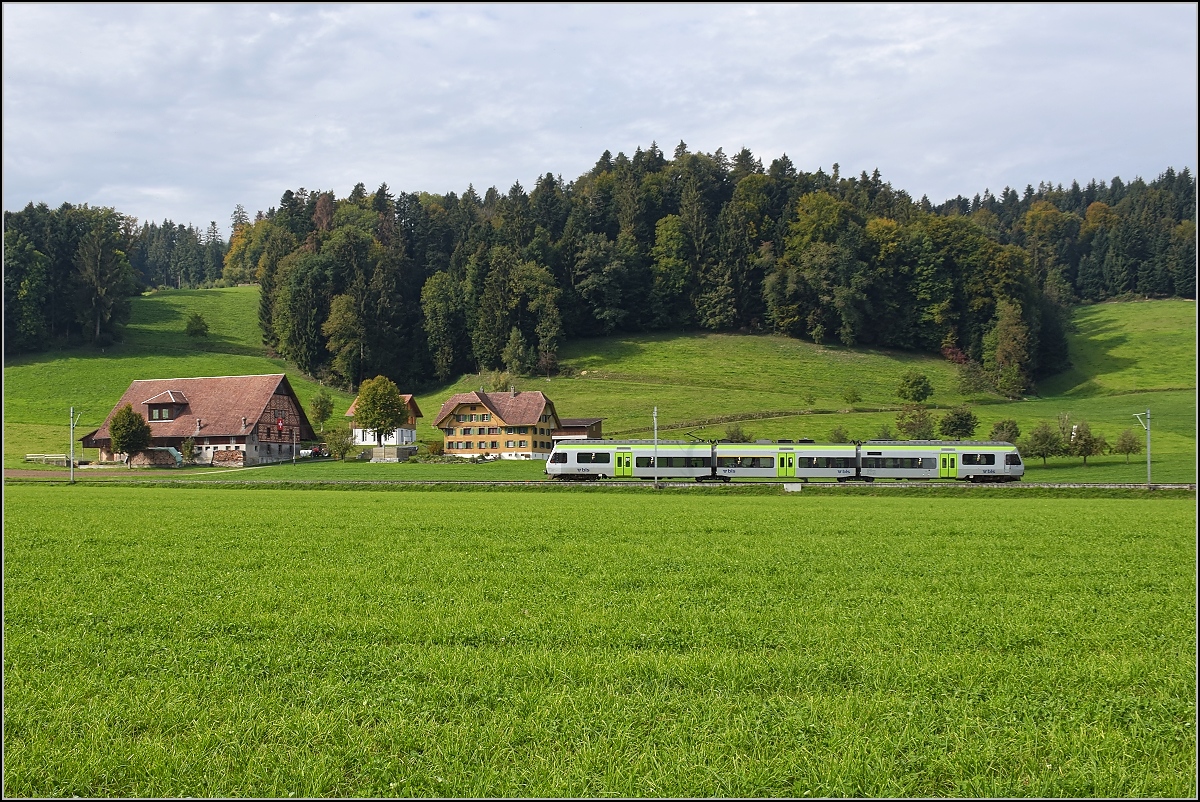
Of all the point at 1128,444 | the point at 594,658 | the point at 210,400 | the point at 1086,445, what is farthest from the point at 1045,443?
the point at 210,400

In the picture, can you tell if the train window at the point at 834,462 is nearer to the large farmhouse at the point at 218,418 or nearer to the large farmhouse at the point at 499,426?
the large farmhouse at the point at 499,426

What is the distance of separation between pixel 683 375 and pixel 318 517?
93883 millimetres

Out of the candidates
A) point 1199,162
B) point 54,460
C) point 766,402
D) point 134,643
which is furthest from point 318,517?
point 766,402

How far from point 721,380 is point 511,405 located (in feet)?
105

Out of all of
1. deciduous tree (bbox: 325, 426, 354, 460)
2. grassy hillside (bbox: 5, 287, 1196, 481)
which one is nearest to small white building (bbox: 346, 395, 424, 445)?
grassy hillside (bbox: 5, 287, 1196, 481)

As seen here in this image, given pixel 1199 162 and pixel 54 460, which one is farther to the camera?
pixel 54 460

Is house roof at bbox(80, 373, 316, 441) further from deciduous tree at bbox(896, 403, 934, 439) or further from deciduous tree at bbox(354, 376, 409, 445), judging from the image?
deciduous tree at bbox(896, 403, 934, 439)

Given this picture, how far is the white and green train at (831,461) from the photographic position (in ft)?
202

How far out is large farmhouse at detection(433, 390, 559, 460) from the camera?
316 ft

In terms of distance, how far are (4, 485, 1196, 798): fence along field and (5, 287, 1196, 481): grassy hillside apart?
166 feet

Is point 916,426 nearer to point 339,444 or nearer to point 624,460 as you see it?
point 624,460

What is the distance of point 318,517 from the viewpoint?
91.7 ft

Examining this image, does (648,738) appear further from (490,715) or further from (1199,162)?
(1199,162)

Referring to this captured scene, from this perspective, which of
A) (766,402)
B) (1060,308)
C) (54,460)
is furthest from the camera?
(1060,308)
